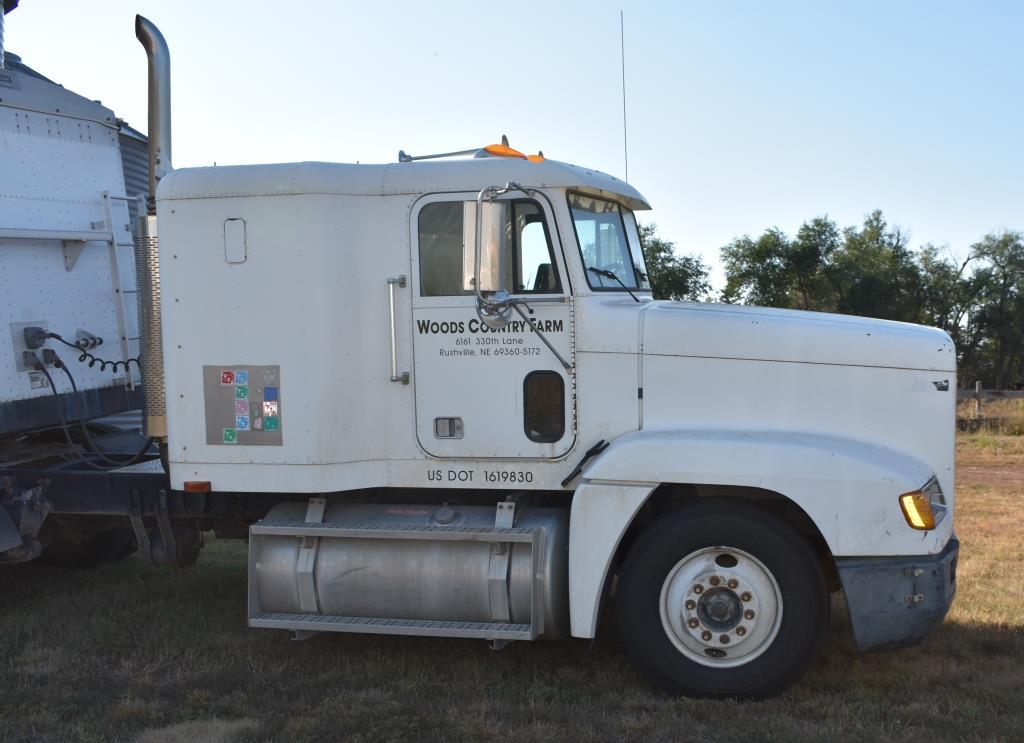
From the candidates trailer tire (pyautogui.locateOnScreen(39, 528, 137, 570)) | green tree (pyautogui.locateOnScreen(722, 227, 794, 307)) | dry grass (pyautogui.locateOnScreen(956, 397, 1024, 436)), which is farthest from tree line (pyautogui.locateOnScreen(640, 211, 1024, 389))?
trailer tire (pyautogui.locateOnScreen(39, 528, 137, 570))

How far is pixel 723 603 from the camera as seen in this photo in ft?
17.6

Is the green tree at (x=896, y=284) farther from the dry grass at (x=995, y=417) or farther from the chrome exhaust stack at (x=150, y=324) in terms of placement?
the chrome exhaust stack at (x=150, y=324)

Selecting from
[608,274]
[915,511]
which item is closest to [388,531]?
[608,274]

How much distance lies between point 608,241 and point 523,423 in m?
1.20

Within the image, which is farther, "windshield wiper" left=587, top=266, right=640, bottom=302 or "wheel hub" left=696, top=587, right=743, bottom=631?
"windshield wiper" left=587, top=266, right=640, bottom=302

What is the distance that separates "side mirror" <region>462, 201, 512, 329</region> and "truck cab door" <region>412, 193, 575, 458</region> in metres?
0.14

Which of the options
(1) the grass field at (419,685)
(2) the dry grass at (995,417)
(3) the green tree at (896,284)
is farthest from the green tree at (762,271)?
(1) the grass field at (419,685)

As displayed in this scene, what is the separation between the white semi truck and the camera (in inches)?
210

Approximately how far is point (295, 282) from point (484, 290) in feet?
3.59

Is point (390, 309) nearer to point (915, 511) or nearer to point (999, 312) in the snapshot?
point (915, 511)

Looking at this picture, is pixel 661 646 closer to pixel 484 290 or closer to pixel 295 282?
pixel 484 290

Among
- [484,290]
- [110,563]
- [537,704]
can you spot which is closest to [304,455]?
[484,290]

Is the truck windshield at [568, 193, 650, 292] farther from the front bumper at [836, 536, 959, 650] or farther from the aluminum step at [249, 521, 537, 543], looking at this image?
the front bumper at [836, 536, 959, 650]

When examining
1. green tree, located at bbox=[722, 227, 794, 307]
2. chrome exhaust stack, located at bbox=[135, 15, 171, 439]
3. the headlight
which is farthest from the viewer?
green tree, located at bbox=[722, 227, 794, 307]
